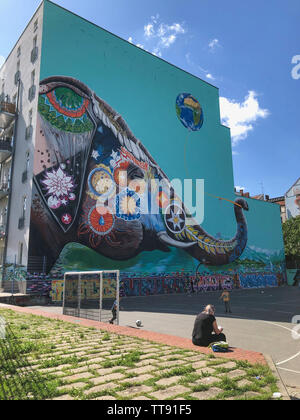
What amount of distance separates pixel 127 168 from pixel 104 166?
262cm

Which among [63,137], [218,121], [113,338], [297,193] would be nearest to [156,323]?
[113,338]

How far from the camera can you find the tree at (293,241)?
167 feet

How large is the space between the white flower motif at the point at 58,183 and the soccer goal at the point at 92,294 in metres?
10.5

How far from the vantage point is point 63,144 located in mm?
25641

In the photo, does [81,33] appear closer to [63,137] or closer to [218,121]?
[63,137]

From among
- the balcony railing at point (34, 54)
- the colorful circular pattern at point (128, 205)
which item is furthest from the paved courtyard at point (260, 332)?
the balcony railing at point (34, 54)

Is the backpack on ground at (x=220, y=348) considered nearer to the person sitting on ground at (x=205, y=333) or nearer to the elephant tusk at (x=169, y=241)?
the person sitting on ground at (x=205, y=333)

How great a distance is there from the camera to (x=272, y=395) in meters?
4.43

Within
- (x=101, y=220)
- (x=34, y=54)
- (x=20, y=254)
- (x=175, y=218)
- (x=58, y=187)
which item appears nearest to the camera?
(x=20, y=254)

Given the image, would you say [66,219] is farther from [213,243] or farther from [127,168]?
[213,243]

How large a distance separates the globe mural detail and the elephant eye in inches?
503

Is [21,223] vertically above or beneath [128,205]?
beneath

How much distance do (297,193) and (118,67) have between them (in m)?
42.0

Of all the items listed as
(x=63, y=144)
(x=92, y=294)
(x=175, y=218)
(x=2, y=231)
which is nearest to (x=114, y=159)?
(x=63, y=144)
